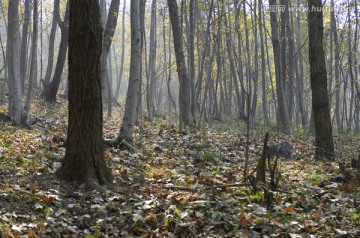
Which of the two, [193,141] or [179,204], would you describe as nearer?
[179,204]

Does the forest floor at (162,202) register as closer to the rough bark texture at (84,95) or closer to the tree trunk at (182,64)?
the rough bark texture at (84,95)

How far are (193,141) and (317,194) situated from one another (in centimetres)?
542

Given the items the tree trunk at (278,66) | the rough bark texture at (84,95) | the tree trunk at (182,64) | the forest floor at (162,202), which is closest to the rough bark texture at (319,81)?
the forest floor at (162,202)

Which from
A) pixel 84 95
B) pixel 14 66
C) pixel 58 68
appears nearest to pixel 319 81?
pixel 84 95

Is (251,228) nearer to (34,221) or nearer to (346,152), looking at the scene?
(34,221)

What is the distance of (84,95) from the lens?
5.66 m

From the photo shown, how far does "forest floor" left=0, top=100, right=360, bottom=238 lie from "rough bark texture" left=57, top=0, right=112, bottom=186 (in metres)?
0.33

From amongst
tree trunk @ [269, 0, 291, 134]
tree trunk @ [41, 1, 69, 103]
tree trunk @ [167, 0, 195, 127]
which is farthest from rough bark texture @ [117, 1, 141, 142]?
tree trunk @ [41, 1, 69, 103]

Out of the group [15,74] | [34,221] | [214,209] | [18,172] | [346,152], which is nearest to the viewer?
[34,221]

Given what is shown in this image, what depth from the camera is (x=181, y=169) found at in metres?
7.63

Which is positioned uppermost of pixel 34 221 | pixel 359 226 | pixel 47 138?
pixel 47 138

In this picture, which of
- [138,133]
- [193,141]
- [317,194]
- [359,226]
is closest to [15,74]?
[138,133]

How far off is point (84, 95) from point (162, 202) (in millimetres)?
1753

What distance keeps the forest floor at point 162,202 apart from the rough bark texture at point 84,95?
1.07 ft
